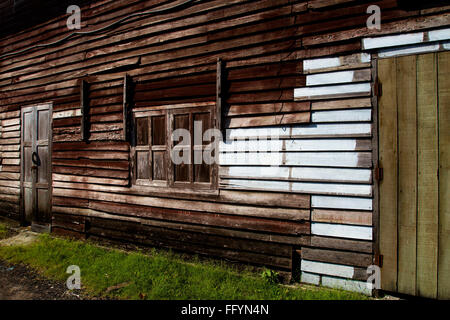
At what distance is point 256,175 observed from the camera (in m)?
3.69

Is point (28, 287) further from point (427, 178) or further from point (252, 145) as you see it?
point (427, 178)

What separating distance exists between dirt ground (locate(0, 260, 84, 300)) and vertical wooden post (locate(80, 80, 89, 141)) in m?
2.45

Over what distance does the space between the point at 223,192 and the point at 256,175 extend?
0.57 meters

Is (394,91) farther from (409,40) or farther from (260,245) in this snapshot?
(260,245)

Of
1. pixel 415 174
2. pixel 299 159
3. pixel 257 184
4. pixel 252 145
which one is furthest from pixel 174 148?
pixel 415 174

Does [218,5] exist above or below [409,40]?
above

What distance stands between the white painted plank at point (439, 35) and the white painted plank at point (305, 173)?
1561 millimetres

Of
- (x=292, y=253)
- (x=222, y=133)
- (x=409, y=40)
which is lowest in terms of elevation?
(x=292, y=253)

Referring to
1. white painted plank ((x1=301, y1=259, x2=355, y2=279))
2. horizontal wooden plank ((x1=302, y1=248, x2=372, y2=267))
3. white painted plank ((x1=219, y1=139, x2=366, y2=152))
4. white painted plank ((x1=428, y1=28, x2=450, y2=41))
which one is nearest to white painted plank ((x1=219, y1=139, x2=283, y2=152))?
white painted plank ((x1=219, y1=139, x2=366, y2=152))

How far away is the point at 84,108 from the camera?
16.9 ft

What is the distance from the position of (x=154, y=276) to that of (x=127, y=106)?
2.83 metres

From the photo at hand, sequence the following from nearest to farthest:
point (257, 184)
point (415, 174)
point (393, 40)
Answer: point (415, 174), point (393, 40), point (257, 184)

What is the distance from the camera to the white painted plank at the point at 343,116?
315 cm
